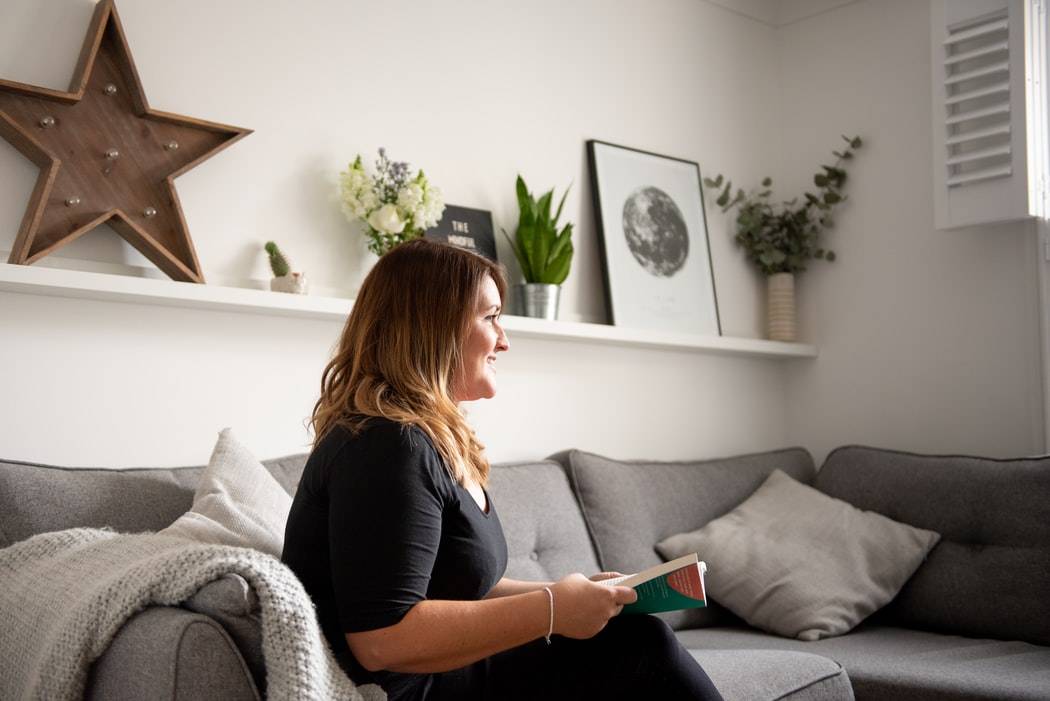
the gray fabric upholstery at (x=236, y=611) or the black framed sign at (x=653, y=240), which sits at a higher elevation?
the black framed sign at (x=653, y=240)

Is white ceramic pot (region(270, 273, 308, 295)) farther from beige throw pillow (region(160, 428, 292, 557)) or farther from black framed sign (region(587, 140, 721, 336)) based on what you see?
black framed sign (region(587, 140, 721, 336))

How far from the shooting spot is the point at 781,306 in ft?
11.8

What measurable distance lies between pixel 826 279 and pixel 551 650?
2.40m

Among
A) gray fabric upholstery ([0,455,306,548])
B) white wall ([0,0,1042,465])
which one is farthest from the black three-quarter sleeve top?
white wall ([0,0,1042,465])

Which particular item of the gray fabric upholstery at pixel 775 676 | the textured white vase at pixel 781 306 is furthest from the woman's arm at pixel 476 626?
the textured white vase at pixel 781 306

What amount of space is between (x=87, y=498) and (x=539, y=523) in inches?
40.9

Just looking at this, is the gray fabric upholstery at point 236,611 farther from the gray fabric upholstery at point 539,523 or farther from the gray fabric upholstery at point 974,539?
the gray fabric upholstery at point 974,539

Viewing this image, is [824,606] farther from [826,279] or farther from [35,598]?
[35,598]

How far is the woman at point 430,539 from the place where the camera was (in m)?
1.36

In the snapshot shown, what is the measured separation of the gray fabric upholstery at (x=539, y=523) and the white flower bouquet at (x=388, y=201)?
62cm

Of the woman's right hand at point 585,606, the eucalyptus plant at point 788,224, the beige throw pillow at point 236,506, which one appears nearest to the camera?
the woman's right hand at point 585,606

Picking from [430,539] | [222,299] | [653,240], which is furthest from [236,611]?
[653,240]

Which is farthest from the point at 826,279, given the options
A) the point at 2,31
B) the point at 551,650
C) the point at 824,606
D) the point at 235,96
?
the point at 2,31

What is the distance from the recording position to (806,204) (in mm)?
3627
